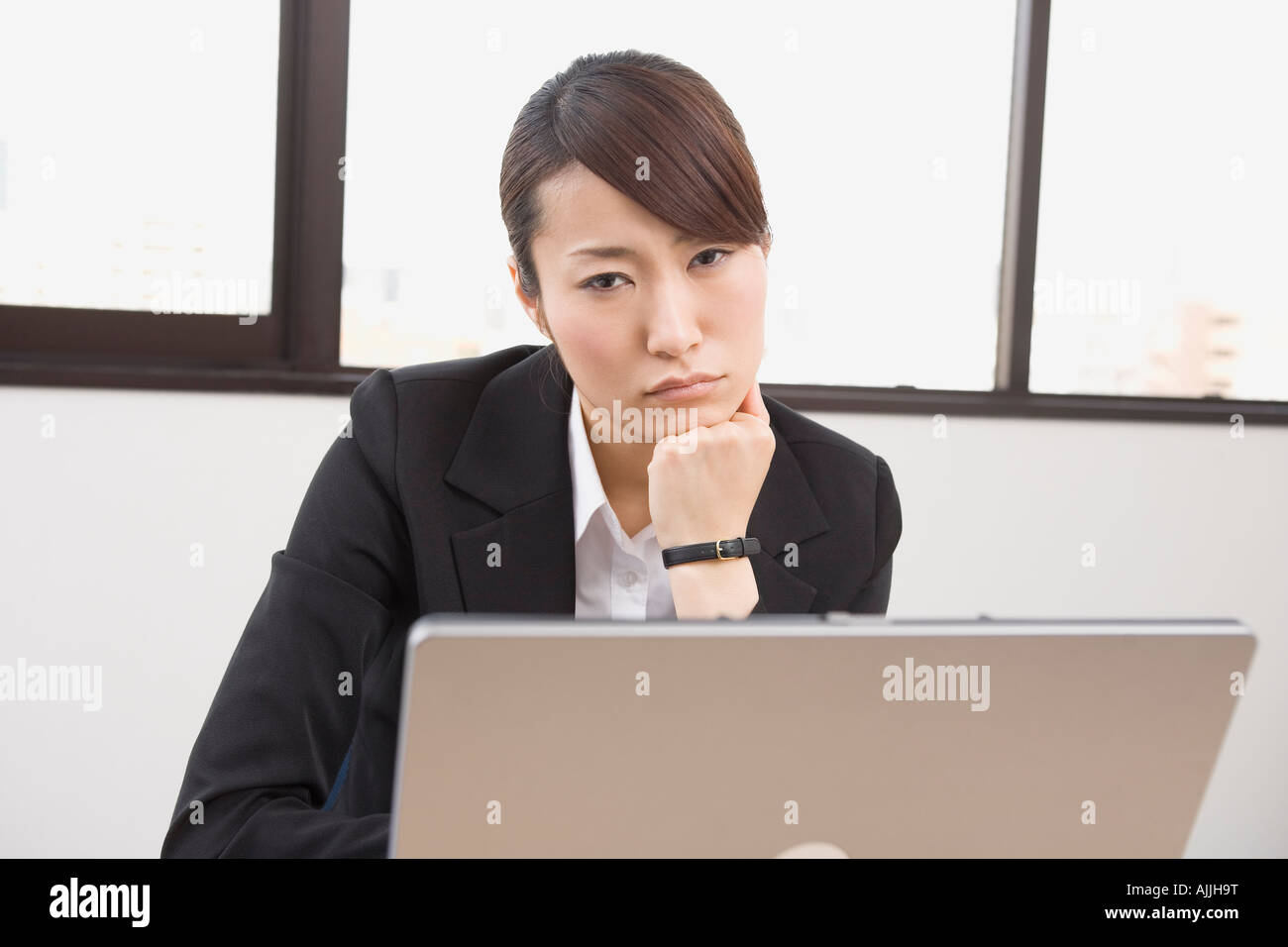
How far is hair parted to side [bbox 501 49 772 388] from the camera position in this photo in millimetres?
1174

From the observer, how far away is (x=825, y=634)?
21.3 inches

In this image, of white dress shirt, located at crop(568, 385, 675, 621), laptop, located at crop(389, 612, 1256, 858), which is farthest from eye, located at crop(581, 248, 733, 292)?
laptop, located at crop(389, 612, 1256, 858)

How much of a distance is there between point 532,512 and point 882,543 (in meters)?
0.46

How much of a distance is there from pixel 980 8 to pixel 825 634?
2.60m

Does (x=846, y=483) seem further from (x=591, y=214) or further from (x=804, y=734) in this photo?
(x=804, y=734)

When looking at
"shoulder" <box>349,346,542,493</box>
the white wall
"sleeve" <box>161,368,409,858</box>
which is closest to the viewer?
"sleeve" <box>161,368,409,858</box>

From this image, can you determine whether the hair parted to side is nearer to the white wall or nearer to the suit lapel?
the suit lapel

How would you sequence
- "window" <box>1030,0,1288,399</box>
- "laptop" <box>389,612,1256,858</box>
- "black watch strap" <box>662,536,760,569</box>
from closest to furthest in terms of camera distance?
"laptop" <box>389,612,1256,858</box>, "black watch strap" <box>662,536,760,569</box>, "window" <box>1030,0,1288,399</box>

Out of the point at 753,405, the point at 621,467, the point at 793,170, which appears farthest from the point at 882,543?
the point at 793,170

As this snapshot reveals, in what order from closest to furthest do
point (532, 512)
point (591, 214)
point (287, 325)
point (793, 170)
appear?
point (591, 214) → point (532, 512) → point (287, 325) → point (793, 170)

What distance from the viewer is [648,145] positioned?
1.19 meters

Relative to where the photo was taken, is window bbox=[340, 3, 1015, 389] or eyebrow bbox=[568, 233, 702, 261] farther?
window bbox=[340, 3, 1015, 389]

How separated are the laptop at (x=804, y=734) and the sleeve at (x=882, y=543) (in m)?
0.81
